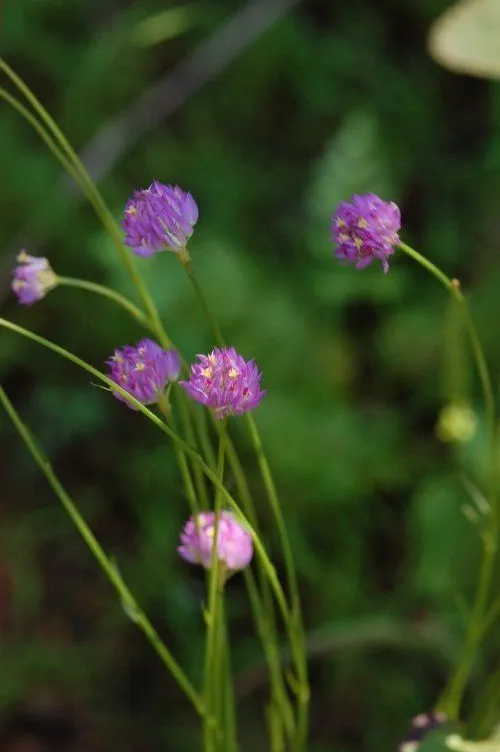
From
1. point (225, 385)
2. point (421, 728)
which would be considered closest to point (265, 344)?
point (421, 728)

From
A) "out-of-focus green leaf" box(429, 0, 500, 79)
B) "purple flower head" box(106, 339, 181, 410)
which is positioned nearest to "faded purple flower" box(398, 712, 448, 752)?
"purple flower head" box(106, 339, 181, 410)

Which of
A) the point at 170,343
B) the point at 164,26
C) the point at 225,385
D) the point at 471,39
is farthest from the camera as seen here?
the point at 164,26

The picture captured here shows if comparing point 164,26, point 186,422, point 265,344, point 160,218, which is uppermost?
point 160,218

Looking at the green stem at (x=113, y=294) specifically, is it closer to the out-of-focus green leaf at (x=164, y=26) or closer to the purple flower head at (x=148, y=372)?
the purple flower head at (x=148, y=372)

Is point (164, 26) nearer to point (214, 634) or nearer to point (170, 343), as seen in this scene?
point (170, 343)

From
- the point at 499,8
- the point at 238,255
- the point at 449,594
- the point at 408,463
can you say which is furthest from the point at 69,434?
the point at 499,8

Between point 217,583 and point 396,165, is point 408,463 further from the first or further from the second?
point 217,583
